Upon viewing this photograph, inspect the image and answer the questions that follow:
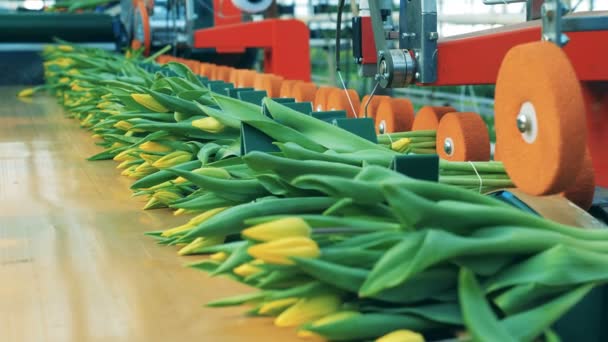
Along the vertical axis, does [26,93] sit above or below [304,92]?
below

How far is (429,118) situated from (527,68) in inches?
29.0

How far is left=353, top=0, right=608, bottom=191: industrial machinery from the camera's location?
888mm

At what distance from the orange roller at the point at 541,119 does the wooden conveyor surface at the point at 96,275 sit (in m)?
0.30

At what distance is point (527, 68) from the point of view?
94cm

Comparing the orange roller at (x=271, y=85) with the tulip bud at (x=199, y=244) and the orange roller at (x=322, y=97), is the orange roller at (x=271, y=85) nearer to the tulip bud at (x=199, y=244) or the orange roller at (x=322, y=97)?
the orange roller at (x=322, y=97)

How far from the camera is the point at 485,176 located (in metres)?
1.18

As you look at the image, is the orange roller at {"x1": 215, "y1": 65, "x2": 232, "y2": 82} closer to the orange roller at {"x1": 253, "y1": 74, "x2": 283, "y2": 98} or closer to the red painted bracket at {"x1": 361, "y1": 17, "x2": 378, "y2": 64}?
the orange roller at {"x1": 253, "y1": 74, "x2": 283, "y2": 98}

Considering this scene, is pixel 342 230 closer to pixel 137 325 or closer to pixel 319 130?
pixel 137 325

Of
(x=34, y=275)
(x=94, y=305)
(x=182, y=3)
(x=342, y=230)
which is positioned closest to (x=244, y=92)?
(x=34, y=275)

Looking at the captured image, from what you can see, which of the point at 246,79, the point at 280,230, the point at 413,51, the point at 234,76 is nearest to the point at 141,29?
the point at 234,76

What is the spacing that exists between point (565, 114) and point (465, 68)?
71cm

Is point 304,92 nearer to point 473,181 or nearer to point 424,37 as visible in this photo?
point 424,37

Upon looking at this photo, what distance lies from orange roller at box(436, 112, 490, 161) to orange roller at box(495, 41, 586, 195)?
454 millimetres

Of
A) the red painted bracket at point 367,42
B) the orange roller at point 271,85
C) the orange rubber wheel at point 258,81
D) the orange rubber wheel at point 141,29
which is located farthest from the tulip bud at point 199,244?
the orange rubber wheel at point 141,29
